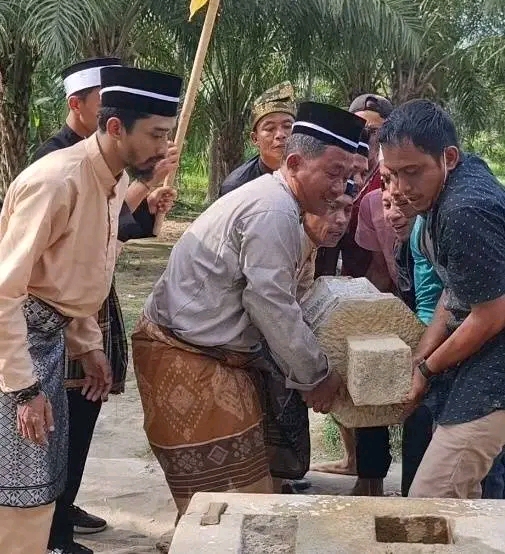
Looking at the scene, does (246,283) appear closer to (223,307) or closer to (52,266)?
(223,307)

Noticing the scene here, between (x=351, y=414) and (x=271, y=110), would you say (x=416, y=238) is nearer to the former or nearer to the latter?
(x=351, y=414)

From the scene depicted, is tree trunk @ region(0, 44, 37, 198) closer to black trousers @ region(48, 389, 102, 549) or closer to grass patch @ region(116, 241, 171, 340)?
grass patch @ region(116, 241, 171, 340)

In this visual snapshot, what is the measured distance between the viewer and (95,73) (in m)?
3.38

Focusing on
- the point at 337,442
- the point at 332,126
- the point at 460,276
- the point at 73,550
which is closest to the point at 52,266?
the point at 332,126

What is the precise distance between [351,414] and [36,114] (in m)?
12.1

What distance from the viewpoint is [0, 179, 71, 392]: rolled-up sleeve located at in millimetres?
2479

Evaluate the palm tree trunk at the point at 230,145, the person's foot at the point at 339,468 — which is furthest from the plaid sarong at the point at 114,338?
the palm tree trunk at the point at 230,145

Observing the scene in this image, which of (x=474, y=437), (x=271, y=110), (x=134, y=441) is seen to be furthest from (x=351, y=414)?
(x=134, y=441)

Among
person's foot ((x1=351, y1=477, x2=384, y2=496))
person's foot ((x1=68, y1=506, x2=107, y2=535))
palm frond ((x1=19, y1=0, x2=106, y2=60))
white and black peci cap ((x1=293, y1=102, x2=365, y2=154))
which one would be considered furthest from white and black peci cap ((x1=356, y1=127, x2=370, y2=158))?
palm frond ((x1=19, y1=0, x2=106, y2=60))

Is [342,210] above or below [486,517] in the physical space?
above

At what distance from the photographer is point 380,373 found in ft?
9.29

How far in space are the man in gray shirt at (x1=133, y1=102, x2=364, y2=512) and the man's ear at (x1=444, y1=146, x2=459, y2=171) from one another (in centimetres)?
38

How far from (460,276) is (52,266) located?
44.5 inches

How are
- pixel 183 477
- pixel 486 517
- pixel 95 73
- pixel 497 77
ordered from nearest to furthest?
pixel 486 517 → pixel 183 477 → pixel 95 73 → pixel 497 77
